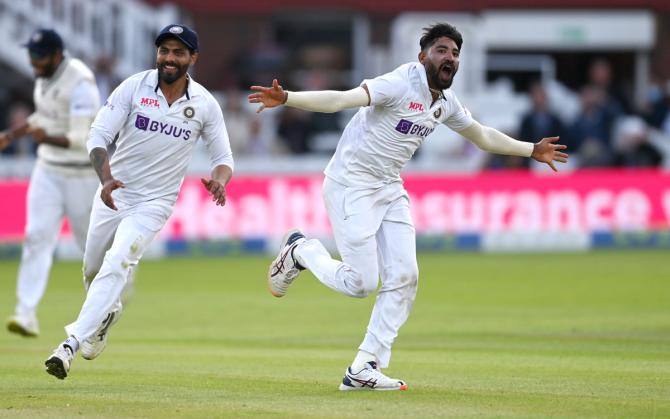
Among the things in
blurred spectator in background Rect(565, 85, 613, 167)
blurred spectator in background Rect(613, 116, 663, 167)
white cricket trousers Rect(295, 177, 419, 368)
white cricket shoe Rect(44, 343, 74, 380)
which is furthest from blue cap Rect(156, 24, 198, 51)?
blurred spectator in background Rect(613, 116, 663, 167)

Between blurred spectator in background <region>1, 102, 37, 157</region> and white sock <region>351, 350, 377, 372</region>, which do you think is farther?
blurred spectator in background <region>1, 102, 37, 157</region>

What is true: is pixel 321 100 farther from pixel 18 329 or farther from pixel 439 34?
pixel 18 329

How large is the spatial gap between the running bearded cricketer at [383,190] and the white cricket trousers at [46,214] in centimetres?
354

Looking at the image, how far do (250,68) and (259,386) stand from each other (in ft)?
64.7

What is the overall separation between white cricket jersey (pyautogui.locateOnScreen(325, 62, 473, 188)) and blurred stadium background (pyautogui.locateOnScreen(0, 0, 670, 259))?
1183cm

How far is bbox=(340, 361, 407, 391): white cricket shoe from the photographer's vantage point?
888 centimetres

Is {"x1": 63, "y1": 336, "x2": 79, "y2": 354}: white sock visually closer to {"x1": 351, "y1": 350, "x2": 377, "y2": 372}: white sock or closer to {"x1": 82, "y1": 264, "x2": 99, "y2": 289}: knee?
{"x1": 82, "y1": 264, "x2": 99, "y2": 289}: knee

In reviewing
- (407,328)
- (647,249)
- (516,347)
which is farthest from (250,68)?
(516,347)

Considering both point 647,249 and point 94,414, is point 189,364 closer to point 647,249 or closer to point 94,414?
point 94,414

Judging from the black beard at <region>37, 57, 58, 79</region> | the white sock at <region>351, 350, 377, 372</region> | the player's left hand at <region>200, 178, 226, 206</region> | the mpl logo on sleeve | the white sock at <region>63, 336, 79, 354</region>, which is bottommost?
the white sock at <region>351, 350, 377, 372</region>

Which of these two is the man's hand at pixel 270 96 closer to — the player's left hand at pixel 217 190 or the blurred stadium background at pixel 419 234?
the player's left hand at pixel 217 190

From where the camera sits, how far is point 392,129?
9305 mm

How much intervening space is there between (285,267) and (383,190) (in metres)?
1.04

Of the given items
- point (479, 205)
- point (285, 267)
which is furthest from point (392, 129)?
point (479, 205)
